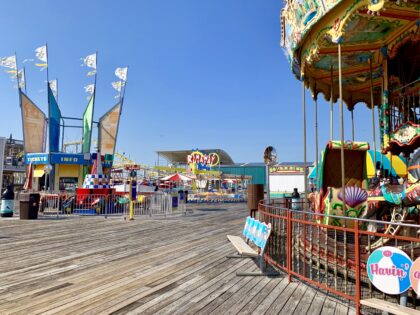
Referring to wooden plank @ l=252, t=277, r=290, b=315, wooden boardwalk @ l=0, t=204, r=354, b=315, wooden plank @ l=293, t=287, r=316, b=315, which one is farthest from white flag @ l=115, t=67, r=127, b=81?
wooden plank @ l=293, t=287, r=316, b=315

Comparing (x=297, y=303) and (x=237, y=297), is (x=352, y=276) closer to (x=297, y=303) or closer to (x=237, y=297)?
(x=297, y=303)

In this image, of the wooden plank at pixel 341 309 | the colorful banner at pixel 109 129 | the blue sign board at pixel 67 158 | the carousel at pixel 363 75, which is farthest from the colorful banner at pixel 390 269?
the colorful banner at pixel 109 129

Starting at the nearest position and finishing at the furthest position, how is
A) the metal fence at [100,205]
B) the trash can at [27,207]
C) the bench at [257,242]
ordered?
1. the bench at [257,242]
2. the trash can at [27,207]
3. the metal fence at [100,205]

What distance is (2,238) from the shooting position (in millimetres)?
8805

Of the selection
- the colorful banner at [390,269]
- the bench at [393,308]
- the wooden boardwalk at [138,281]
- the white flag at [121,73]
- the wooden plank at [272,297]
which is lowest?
the wooden boardwalk at [138,281]

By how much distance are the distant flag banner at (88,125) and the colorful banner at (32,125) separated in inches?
142

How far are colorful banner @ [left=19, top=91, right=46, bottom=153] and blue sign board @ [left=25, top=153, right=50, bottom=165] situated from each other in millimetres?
2459

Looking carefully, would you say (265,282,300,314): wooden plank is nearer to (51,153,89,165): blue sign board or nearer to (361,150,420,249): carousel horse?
(361,150,420,249): carousel horse

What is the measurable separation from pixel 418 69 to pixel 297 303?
9436 millimetres

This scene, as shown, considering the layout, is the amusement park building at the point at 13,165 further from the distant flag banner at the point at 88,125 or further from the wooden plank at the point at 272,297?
the wooden plank at the point at 272,297

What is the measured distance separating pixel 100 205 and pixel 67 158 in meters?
10.5

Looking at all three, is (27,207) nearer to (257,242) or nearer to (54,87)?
(257,242)

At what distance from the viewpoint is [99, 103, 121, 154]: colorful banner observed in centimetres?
3036

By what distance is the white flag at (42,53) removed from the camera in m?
27.1
